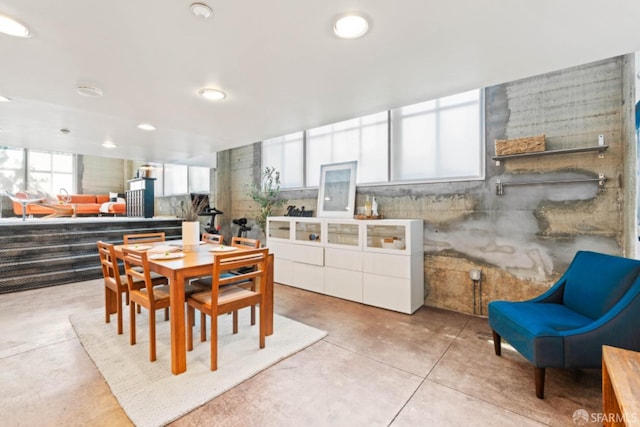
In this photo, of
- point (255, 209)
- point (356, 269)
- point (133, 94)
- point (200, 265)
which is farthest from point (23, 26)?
point (255, 209)

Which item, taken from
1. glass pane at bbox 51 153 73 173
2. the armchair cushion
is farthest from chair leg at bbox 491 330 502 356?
glass pane at bbox 51 153 73 173

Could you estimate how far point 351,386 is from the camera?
1880 millimetres

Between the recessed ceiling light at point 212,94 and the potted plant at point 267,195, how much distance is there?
2.68 metres

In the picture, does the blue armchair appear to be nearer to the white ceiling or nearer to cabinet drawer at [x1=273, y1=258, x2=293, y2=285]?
the white ceiling

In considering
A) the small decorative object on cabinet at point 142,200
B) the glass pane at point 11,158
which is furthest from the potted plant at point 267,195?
the glass pane at point 11,158

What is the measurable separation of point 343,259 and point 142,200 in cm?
606

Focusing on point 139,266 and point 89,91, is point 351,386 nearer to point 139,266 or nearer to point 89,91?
point 139,266

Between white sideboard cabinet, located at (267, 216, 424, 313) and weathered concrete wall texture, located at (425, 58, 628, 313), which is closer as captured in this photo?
weathered concrete wall texture, located at (425, 58, 628, 313)

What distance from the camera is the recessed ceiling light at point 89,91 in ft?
7.53

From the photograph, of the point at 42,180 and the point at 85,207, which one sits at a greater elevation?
the point at 42,180

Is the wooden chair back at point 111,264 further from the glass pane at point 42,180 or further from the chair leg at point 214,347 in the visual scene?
the glass pane at point 42,180

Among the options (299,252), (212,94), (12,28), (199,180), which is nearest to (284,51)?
(212,94)

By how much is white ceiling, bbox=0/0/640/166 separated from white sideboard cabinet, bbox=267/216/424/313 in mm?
1505

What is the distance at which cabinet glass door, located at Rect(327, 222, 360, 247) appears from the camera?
3.70 metres
